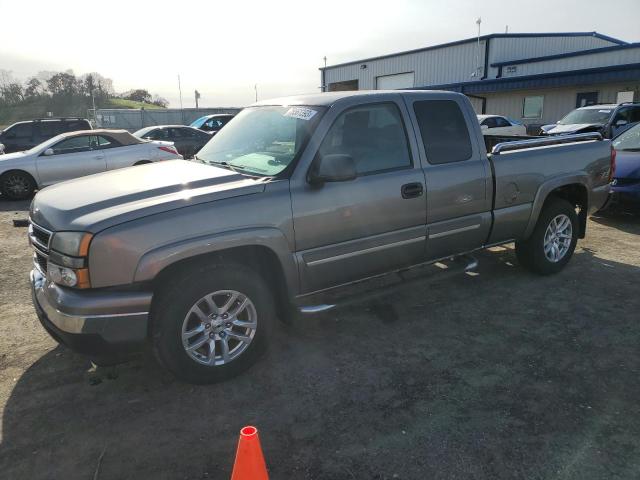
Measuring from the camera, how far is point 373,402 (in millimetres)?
3131

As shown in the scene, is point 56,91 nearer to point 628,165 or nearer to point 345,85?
point 345,85

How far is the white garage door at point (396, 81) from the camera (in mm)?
36062

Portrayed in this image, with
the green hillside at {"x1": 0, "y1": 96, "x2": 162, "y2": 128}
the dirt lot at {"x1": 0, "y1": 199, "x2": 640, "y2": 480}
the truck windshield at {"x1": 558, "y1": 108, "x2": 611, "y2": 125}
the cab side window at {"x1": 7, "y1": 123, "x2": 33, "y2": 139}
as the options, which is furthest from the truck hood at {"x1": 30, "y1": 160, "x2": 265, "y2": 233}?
the green hillside at {"x1": 0, "y1": 96, "x2": 162, "y2": 128}

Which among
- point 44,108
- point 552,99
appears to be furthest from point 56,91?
point 552,99

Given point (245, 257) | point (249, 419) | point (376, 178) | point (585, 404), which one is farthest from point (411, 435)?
point (376, 178)

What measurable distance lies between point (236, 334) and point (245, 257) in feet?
1.80

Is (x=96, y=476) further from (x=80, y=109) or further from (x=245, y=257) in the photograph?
(x=80, y=109)

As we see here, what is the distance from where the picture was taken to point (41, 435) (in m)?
2.88

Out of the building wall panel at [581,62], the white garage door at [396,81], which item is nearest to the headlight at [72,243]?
the building wall panel at [581,62]

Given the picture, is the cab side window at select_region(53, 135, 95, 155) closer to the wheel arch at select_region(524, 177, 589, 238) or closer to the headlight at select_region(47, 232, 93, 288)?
the headlight at select_region(47, 232, 93, 288)

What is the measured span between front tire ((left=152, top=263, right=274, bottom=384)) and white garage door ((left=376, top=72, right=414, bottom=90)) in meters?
35.3

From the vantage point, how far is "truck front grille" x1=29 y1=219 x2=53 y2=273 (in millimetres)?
3132

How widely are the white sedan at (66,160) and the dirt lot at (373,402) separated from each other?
23.3 feet

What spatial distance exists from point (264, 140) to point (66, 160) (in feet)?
28.7
